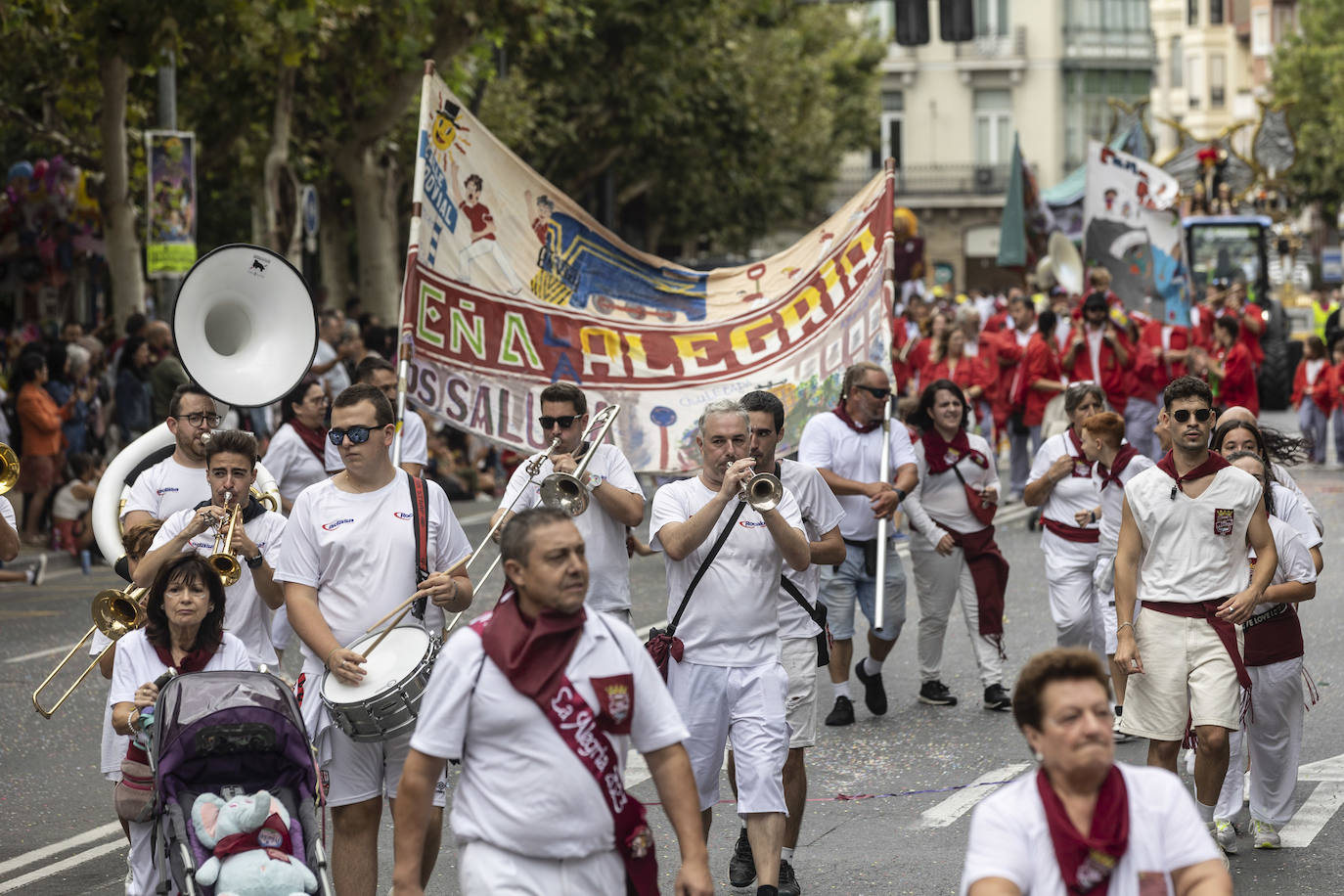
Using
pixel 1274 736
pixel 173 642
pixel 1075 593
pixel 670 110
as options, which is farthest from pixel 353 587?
pixel 670 110

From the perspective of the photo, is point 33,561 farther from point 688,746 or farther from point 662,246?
point 662,246

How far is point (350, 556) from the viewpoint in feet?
21.5

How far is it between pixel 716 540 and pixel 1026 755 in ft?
9.01

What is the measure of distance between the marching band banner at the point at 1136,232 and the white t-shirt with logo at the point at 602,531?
1302 cm

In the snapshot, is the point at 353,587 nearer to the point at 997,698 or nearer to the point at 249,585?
the point at 249,585

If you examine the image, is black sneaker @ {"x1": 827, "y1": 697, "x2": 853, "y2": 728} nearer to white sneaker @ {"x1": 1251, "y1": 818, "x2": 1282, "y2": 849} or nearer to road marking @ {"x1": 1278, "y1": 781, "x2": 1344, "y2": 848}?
road marking @ {"x1": 1278, "y1": 781, "x2": 1344, "y2": 848}

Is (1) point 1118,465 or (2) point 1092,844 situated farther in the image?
(1) point 1118,465

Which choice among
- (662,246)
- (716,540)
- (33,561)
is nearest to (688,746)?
(716,540)

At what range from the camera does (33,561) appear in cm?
1605

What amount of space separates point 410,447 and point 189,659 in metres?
3.62

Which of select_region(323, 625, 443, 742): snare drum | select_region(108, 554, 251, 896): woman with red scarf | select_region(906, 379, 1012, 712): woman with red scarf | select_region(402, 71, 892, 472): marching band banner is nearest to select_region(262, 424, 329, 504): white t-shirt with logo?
select_region(402, 71, 892, 472): marching band banner

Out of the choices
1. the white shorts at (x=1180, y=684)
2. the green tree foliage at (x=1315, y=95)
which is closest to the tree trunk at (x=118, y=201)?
the white shorts at (x=1180, y=684)

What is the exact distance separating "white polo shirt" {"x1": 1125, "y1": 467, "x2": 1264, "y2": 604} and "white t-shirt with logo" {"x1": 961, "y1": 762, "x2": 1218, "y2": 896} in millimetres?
2990

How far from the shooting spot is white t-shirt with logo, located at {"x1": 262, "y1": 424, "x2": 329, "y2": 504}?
10102mm
